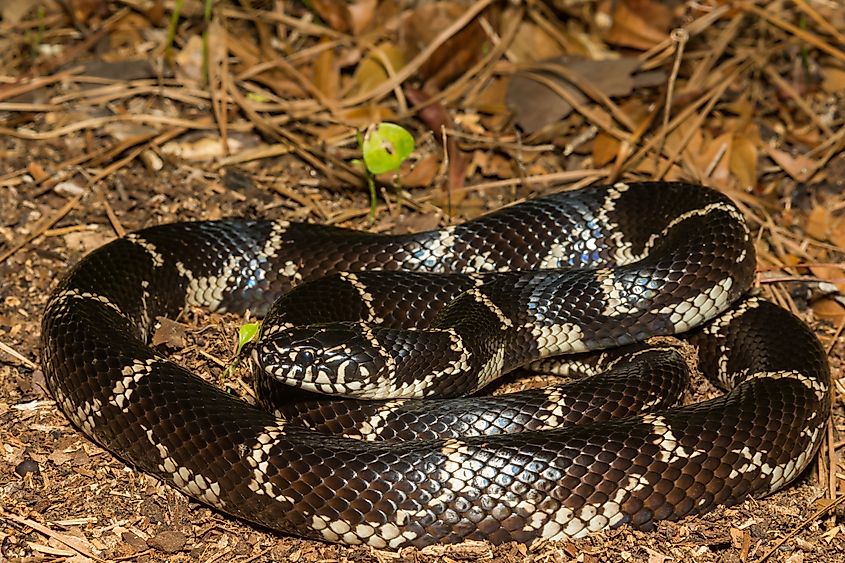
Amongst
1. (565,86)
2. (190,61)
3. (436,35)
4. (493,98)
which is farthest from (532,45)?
(190,61)

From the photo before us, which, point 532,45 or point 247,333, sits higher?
point 532,45

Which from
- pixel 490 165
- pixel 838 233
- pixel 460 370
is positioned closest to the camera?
pixel 460 370

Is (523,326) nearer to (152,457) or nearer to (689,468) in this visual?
(689,468)

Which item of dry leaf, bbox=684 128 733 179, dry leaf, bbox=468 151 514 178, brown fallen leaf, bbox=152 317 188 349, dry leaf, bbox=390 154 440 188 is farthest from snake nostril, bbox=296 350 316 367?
dry leaf, bbox=684 128 733 179

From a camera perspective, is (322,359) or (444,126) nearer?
(322,359)

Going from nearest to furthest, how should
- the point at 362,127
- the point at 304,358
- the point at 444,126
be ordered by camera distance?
the point at 304,358 → the point at 444,126 → the point at 362,127

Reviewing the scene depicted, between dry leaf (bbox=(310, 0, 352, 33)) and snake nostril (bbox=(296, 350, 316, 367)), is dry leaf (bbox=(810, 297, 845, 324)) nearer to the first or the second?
snake nostril (bbox=(296, 350, 316, 367))

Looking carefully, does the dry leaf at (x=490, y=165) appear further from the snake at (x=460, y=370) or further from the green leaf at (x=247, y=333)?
the green leaf at (x=247, y=333)

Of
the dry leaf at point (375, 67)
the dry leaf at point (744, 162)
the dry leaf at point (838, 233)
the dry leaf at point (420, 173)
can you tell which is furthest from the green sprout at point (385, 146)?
the dry leaf at point (838, 233)

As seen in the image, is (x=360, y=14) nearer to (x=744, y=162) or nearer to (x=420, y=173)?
(x=420, y=173)
